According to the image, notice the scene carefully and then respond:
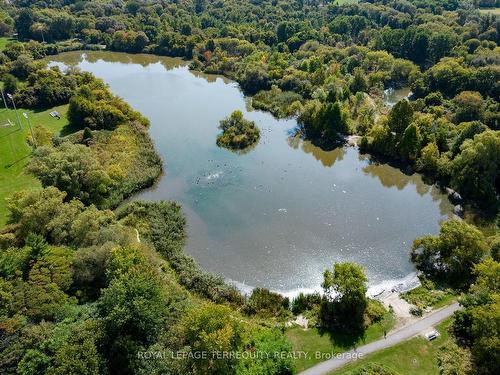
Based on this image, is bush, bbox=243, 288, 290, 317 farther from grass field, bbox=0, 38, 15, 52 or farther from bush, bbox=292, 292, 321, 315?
grass field, bbox=0, 38, 15, 52

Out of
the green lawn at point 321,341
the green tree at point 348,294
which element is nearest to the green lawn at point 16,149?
the green lawn at point 321,341

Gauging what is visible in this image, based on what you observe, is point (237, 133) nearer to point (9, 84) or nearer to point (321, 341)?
point (321, 341)

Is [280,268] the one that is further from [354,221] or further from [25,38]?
[25,38]

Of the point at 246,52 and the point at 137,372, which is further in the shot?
the point at 246,52

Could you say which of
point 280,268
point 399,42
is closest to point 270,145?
point 280,268

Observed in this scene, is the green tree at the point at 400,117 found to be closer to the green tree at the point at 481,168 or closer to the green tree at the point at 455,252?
the green tree at the point at 481,168

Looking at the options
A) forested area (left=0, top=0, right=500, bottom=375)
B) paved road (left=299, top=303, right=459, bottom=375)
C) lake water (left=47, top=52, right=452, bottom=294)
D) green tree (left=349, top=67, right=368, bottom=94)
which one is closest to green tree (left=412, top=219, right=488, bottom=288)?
forested area (left=0, top=0, right=500, bottom=375)
